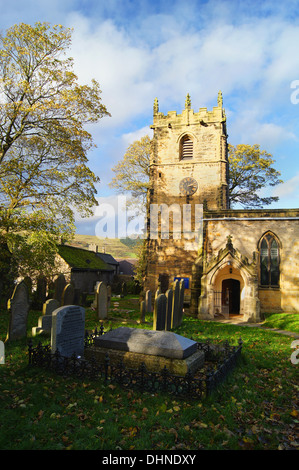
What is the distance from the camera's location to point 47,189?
16.0 m

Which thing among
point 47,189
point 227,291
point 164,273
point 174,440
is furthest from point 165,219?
point 174,440

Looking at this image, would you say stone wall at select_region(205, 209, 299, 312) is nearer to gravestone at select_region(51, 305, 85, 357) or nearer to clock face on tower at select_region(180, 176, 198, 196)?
clock face on tower at select_region(180, 176, 198, 196)

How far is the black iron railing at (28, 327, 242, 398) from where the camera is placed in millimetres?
5930

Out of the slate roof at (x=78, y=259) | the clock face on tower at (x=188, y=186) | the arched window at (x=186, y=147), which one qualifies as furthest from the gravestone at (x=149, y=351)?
the arched window at (x=186, y=147)

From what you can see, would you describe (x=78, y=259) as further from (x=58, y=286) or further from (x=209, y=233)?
(x=209, y=233)

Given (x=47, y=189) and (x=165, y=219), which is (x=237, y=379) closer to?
(x=47, y=189)

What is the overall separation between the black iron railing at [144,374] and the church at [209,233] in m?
10.1

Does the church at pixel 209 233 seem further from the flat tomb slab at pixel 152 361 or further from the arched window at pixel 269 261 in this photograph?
the flat tomb slab at pixel 152 361

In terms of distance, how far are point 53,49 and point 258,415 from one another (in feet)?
57.1

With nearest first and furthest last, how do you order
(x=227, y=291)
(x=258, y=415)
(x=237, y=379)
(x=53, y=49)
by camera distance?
(x=258, y=415) → (x=237, y=379) → (x=53, y=49) → (x=227, y=291)

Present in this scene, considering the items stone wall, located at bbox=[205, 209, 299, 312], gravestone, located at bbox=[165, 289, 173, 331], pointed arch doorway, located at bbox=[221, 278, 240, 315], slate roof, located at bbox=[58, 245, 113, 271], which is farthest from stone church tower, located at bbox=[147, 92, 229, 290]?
gravestone, located at bbox=[165, 289, 173, 331]

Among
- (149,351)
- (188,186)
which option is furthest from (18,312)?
(188,186)

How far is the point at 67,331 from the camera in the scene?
7.88 m

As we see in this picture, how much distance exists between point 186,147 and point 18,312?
850 inches
